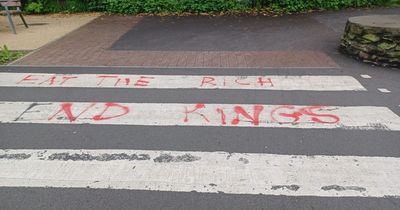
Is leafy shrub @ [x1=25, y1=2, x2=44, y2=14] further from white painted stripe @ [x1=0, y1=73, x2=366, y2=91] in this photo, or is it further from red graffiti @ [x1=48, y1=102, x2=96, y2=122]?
red graffiti @ [x1=48, y1=102, x2=96, y2=122]

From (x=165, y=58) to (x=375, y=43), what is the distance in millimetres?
4249

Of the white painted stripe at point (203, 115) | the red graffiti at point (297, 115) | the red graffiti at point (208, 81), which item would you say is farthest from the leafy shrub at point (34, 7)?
the red graffiti at point (297, 115)

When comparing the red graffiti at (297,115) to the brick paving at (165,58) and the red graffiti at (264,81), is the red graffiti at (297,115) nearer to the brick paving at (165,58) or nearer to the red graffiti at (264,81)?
the red graffiti at (264,81)

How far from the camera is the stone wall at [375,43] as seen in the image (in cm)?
714

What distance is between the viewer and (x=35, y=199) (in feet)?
11.2

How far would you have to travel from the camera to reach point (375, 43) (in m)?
7.38

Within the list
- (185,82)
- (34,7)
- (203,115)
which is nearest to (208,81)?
(185,82)

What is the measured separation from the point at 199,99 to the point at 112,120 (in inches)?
54.5

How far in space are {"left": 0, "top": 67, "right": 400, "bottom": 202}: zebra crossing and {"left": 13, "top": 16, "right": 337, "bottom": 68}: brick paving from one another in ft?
5.44

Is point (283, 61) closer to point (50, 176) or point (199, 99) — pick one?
point (199, 99)

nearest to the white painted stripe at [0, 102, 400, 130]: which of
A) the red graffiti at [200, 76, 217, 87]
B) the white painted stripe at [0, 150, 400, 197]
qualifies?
the white painted stripe at [0, 150, 400, 197]

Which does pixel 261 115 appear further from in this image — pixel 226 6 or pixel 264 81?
pixel 226 6

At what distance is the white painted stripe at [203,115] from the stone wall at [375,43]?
2.38m

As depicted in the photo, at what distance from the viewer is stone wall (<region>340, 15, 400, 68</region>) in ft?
23.4
